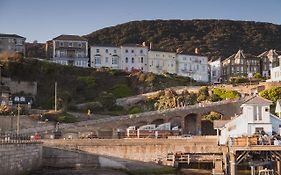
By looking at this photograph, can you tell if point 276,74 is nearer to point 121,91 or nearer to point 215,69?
point 121,91

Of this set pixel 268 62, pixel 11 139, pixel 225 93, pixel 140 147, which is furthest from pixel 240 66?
pixel 11 139

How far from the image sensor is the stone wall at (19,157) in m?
34.9

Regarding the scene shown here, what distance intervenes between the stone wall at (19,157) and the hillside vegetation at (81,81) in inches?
1236

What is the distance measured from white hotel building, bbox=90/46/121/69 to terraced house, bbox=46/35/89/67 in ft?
4.63

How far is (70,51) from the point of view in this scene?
339 feet

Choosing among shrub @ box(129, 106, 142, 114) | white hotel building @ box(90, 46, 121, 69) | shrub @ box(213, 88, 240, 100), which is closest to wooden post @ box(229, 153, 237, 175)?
shrub @ box(129, 106, 142, 114)

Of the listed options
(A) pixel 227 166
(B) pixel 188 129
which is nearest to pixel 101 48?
(B) pixel 188 129

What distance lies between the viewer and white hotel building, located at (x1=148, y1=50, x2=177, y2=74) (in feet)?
353

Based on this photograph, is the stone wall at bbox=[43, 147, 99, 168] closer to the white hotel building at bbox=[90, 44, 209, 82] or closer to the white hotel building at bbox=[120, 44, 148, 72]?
the white hotel building at bbox=[90, 44, 209, 82]

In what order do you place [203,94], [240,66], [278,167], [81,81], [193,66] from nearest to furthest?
[278,167] < [203,94] < [81,81] < [193,66] < [240,66]

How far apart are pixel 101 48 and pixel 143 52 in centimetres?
826

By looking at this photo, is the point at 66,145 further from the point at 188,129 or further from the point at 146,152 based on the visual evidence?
Result: the point at 188,129

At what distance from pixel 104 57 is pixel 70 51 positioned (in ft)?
20.7

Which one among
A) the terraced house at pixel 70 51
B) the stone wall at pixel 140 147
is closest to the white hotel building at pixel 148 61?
the terraced house at pixel 70 51
